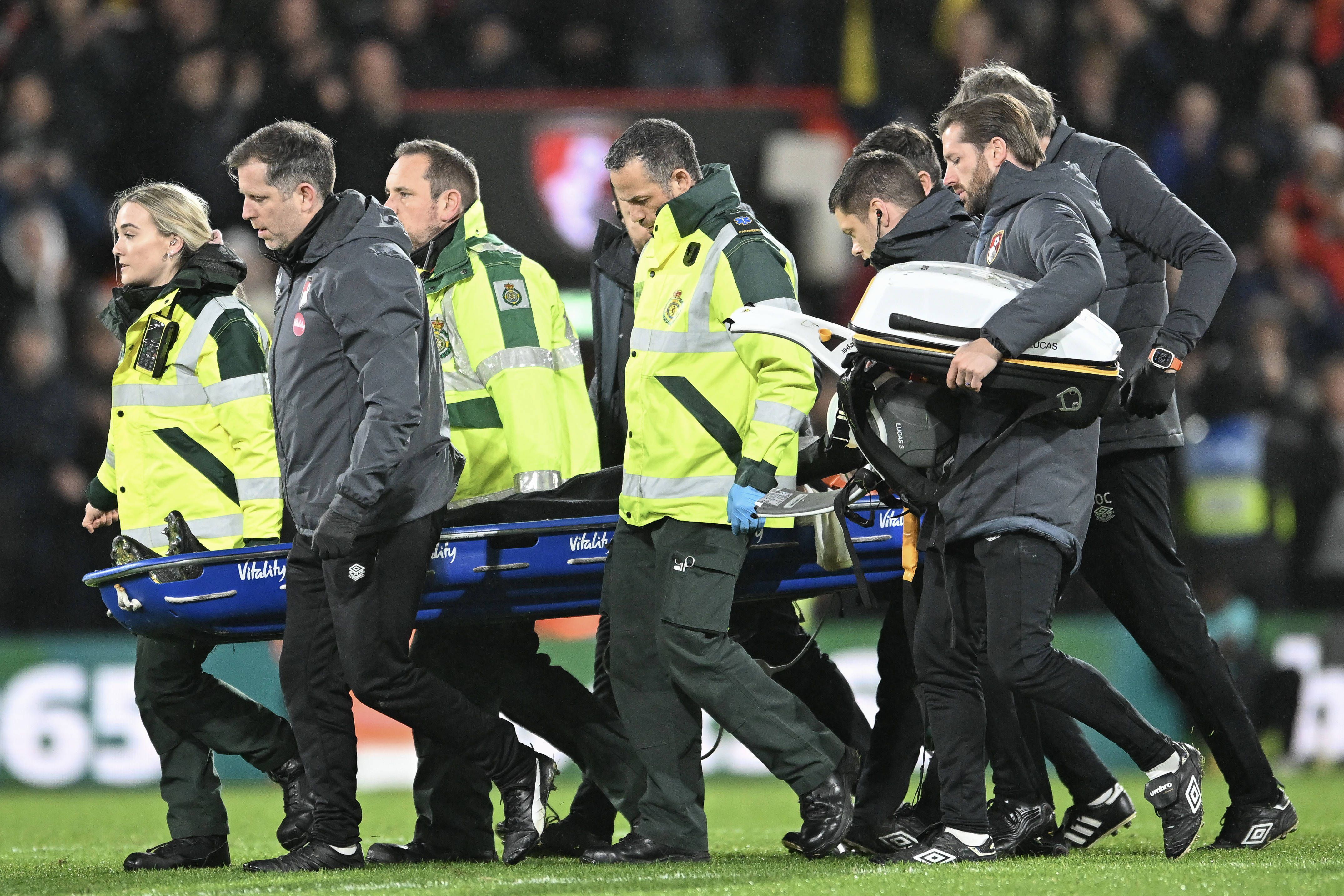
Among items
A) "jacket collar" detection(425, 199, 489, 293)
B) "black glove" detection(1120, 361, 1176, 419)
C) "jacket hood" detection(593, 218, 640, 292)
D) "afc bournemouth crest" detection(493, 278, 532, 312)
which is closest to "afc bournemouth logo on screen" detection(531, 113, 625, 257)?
"jacket hood" detection(593, 218, 640, 292)

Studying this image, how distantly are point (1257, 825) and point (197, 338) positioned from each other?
10.5 ft

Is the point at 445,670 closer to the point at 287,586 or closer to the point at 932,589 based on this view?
the point at 287,586

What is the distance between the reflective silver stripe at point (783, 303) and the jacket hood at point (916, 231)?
10.0 inches

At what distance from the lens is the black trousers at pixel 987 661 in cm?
430

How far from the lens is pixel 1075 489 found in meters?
4.38

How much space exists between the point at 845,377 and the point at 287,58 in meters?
7.35


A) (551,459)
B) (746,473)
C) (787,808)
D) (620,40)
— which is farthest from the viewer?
(620,40)

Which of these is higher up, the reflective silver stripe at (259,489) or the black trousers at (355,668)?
the reflective silver stripe at (259,489)

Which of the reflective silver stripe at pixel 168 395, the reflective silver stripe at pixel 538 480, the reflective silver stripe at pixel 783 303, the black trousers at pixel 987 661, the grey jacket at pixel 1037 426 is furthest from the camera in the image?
the reflective silver stripe at pixel 538 480

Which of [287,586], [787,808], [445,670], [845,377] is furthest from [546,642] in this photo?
[845,377]

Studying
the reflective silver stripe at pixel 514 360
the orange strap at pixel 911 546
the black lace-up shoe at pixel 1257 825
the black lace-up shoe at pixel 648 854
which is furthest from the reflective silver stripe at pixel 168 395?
the black lace-up shoe at pixel 1257 825

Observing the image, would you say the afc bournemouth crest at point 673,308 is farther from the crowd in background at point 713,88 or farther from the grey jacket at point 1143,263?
the crowd in background at point 713,88

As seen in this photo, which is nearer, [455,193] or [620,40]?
[455,193]

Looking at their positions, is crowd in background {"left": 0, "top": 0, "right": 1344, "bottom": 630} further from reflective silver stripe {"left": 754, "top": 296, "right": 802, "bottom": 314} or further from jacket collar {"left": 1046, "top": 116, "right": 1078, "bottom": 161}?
reflective silver stripe {"left": 754, "top": 296, "right": 802, "bottom": 314}
